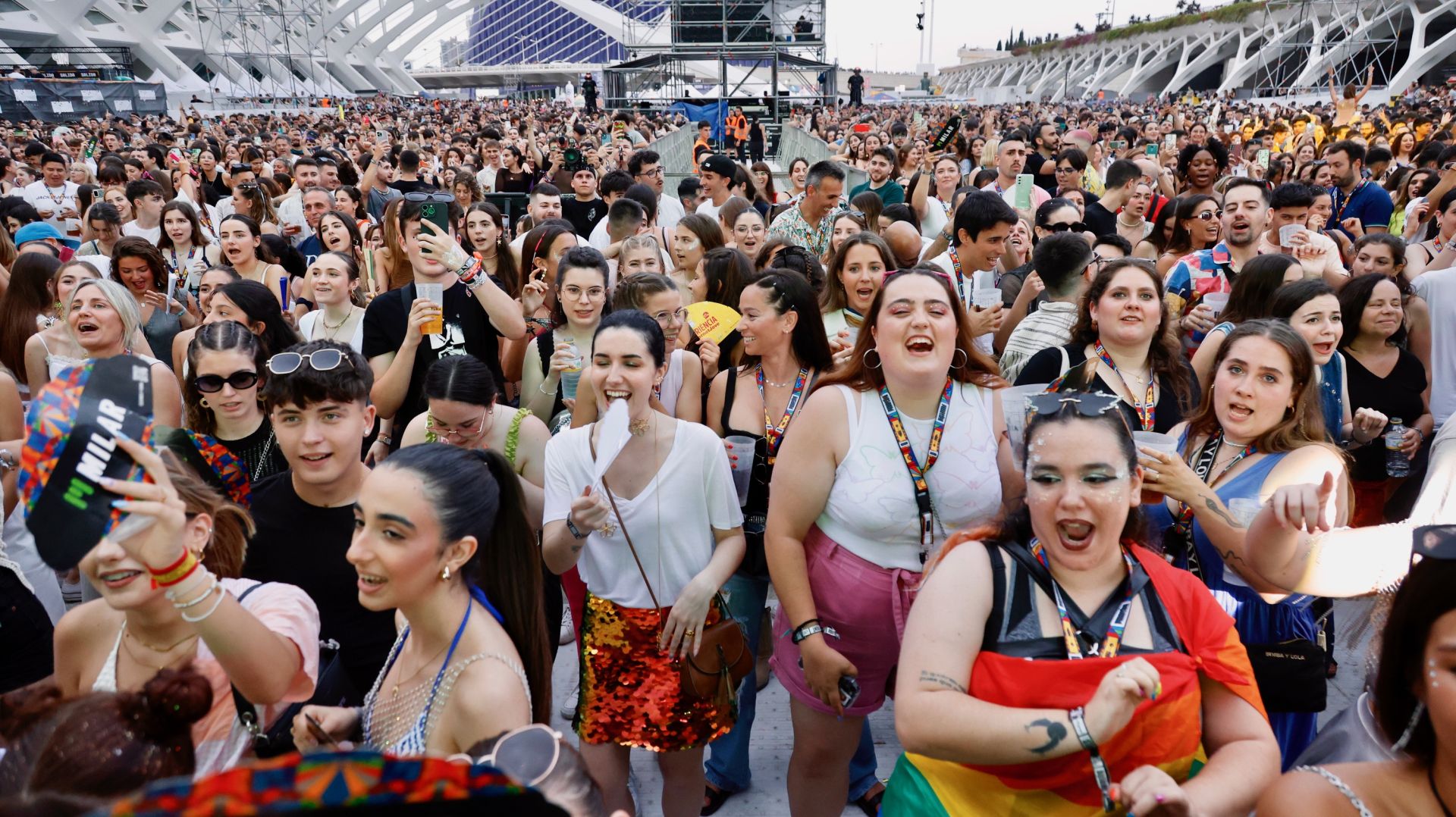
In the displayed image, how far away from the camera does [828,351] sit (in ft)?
11.4

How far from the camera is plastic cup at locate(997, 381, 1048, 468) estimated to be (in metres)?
Result: 2.17

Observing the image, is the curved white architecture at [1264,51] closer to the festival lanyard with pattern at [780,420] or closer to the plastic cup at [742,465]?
the festival lanyard with pattern at [780,420]

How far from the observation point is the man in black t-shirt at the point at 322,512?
248 cm

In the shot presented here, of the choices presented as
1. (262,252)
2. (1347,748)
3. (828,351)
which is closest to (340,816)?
(1347,748)

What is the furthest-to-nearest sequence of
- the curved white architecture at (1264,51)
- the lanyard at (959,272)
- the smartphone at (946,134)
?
the curved white architecture at (1264,51) → the smartphone at (946,134) → the lanyard at (959,272)

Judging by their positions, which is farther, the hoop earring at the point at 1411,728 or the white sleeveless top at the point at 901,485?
the white sleeveless top at the point at 901,485

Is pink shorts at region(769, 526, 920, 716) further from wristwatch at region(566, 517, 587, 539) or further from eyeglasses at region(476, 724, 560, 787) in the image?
eyeglasses at region(476, 724, 560, 787)

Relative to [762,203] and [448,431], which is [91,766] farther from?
[762,203]

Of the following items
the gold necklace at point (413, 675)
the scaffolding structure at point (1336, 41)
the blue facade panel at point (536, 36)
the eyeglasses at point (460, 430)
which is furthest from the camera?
the blue facade panel at point (536, 36)

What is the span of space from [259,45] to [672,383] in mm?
72793

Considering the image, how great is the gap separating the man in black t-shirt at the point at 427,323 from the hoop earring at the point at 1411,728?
316 centimetres

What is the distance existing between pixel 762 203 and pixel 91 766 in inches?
323

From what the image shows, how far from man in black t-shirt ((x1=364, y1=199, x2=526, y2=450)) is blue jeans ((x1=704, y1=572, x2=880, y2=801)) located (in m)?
1.48

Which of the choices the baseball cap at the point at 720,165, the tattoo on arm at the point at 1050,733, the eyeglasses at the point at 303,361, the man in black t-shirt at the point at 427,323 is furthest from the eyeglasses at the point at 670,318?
the baseball cap at the point at 720,165
